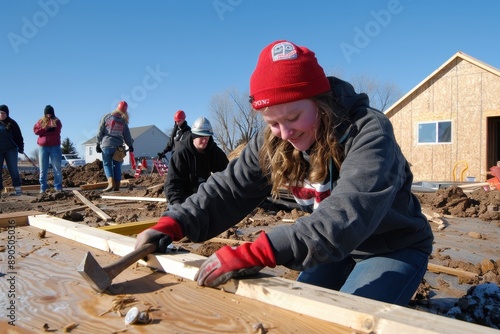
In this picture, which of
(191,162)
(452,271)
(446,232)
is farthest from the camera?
(446,232)

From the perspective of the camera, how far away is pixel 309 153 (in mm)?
2102

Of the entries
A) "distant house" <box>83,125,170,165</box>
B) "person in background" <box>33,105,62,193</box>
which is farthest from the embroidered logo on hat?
"distant house" <box>83,125,170,165</box>

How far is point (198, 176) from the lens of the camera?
5.38 m

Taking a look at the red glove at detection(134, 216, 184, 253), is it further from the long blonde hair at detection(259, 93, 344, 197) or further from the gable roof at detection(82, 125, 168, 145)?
the gable roof at detection(82, 125, 168, 145)

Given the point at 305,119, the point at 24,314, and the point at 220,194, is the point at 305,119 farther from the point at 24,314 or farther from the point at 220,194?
the point at 24,314

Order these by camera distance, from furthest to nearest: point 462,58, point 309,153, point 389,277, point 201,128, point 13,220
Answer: point 462,58 < point 201,128 < point 13,220 < point 309,153 < point 389,277

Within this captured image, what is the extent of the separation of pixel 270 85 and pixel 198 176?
3.64m

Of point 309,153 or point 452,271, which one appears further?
point 452,271

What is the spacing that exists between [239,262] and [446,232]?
4.66m

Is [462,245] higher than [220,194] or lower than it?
lower

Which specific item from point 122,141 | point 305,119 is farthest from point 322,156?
point 122,141

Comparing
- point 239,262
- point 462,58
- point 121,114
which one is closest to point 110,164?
point 121,114

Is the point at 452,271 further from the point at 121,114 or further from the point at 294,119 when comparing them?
the point at 121,114

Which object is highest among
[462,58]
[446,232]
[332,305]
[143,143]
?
[462,58]
